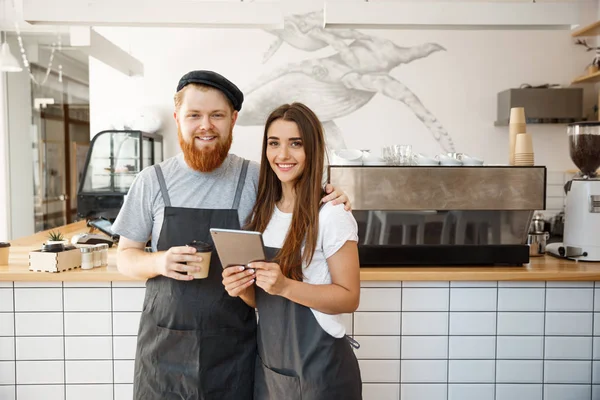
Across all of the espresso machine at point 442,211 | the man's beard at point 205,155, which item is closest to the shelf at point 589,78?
the espresso machine at point 442,211

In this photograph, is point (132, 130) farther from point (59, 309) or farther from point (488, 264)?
point (488, 264)

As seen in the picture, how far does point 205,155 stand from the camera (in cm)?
174

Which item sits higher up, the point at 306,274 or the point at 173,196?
the point at 173,196

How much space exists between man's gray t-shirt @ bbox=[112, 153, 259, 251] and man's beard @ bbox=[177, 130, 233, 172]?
0.07 meters

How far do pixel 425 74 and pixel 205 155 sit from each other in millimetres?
3777

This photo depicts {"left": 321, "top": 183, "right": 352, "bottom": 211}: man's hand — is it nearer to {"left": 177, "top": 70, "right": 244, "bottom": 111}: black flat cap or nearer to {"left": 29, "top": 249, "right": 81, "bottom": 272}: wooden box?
{"left": 177, "top": 70, "right": 244, "bottom": 111}: black flat cap

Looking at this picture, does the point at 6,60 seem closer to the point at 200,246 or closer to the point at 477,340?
the point at 200,246

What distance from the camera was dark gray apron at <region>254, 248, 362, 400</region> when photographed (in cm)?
160

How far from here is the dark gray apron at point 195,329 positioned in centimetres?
180

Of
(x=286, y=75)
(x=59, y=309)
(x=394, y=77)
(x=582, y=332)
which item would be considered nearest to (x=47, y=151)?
(x=286, y=75)

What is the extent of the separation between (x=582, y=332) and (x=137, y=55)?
4262 millimetres

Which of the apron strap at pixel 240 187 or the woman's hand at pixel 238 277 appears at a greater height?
the apron strap at pixel 240 187

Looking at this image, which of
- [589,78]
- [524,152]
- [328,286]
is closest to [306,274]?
[328,286]

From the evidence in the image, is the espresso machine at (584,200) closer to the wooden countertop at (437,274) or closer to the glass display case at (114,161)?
the wooden countertop at (437,274)
